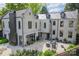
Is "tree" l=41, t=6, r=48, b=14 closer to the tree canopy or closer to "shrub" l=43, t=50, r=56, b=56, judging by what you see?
the tree canopy

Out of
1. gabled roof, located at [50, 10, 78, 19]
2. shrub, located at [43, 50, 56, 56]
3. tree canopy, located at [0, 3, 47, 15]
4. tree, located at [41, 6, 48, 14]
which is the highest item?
tree canopy, located at [0, 3, 47, 15]

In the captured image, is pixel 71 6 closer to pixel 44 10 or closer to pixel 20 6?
pixel 44 10

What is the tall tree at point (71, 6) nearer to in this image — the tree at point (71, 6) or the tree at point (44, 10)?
the tree at point (71, 6)

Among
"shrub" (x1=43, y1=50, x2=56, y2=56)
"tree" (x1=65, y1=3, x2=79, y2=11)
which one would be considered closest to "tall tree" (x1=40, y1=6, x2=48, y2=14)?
"tree" (x1=65, y1=3, x2=79, y2=11)

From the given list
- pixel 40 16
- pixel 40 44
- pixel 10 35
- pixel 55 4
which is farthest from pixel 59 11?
pixel 10 35

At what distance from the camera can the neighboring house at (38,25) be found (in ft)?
6.07

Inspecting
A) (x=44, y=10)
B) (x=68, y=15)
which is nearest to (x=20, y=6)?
(x=44, y=10)

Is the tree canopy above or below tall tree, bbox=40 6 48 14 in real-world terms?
above

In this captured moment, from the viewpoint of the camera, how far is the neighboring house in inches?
72.8

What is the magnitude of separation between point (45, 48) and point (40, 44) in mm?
65

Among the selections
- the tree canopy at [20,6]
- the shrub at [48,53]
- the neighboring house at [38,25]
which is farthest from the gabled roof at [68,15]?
the shrub at [48,53]

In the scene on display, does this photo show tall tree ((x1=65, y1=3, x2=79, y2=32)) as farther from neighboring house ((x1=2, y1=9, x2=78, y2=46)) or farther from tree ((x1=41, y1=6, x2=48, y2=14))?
tree ((x1=41, y1=6, x2=48, y2=14))

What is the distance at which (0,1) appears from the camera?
1822 millimetres

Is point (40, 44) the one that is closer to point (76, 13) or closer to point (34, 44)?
point (34, 44)
